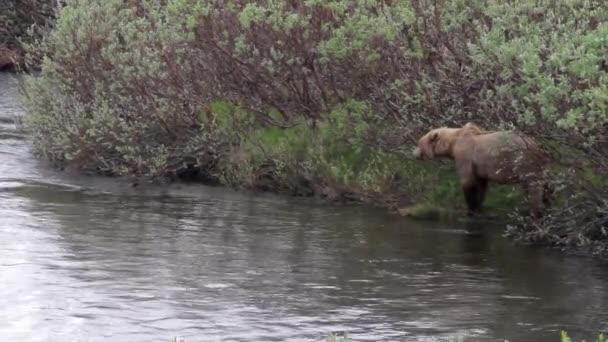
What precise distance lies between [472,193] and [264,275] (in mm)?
3328

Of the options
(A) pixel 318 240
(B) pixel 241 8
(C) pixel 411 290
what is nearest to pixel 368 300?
(C) pixel 411 290

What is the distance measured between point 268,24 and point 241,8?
0.76 m

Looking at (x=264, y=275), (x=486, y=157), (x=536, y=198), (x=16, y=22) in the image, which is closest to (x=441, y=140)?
(x=486, y=157)

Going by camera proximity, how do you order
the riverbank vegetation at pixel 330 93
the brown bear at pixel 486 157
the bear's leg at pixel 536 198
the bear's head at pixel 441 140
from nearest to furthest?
the riverbank vegetation at pixel 330 93, the brown bear at pixel 486 157, the bear's leg at pixel 536 198, the bear's head at pixel 441 140

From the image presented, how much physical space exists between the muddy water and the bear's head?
2.84 ft

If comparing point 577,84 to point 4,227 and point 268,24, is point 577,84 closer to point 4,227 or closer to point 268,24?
point 268,24

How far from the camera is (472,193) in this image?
1423cm

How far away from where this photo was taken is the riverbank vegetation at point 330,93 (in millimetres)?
12695

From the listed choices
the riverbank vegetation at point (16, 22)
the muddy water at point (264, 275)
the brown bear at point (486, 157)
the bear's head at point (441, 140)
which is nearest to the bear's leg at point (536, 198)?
the brown bear at point (486, 157)

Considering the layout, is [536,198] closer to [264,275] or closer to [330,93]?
[264,275]

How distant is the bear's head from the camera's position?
13969 mm

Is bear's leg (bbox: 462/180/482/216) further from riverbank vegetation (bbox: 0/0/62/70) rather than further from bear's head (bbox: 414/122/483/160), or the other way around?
riverbank vegetation (bbox: 0/0/62/70)

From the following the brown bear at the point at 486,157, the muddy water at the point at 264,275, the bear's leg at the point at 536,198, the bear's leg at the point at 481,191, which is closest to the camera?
the muddy water at the point at 264,275

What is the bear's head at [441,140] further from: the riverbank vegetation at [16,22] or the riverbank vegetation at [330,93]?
the riverbank vegetation at [16,22]
